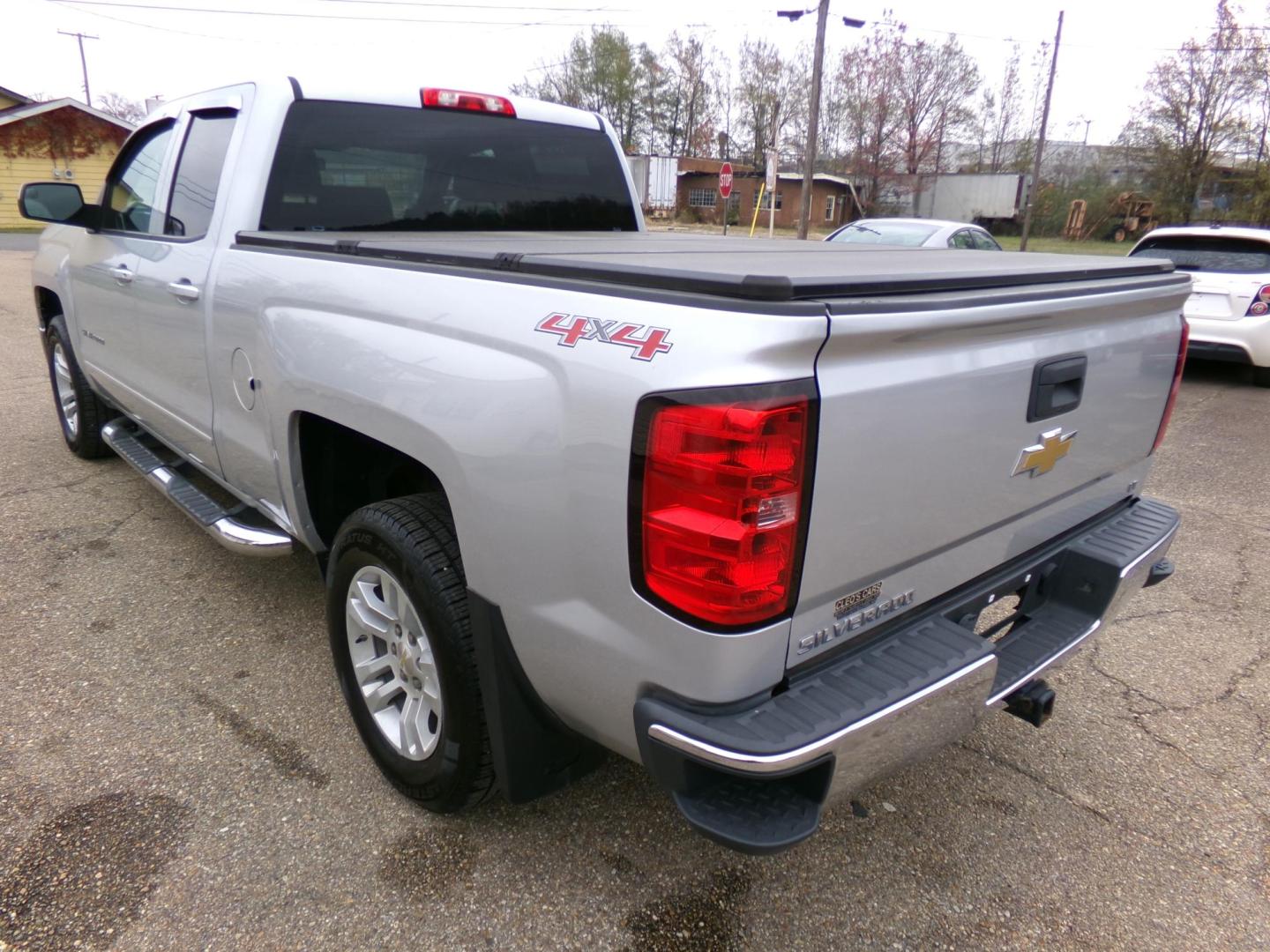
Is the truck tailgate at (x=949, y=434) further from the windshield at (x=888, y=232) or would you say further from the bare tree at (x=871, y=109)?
the bare tree at (x=871, y=109)

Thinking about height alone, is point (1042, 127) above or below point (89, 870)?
above

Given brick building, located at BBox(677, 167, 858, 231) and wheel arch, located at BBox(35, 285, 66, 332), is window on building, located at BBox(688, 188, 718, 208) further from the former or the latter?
wheel arch, located at BBox(35, 285, 66, 332)

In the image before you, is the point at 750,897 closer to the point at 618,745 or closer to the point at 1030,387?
the point at 618,745

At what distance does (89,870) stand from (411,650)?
38.1 inches

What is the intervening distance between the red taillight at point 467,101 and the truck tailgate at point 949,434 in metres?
2.54

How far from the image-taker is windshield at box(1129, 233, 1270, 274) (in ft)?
27.3

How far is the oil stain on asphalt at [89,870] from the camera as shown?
6.59ft

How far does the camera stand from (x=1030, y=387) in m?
1.97

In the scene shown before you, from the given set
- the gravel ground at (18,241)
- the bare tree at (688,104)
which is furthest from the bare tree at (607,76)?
the gravel ground at (18,241)

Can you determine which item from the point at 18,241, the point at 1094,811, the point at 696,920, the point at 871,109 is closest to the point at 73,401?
the point at 696,920

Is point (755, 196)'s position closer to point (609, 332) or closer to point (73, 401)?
point (73, 401)

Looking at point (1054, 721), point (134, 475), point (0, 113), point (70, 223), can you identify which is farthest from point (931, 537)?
point (0, 113)

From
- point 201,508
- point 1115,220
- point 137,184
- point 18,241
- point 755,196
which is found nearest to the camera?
point 201,508

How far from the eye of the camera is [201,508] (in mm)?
3328
